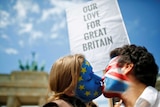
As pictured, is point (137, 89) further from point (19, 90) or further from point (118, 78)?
point (19, 90)

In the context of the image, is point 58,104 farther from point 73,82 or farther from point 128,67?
point 128,67

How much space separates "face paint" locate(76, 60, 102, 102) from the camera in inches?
82.2

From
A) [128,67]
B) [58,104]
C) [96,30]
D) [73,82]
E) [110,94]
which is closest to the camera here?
[58,104]

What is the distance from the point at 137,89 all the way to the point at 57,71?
83 centimetres

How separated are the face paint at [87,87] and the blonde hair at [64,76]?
0.17 feet

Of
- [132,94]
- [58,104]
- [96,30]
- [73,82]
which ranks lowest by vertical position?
[132,94]

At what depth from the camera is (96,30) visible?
12.6 feet

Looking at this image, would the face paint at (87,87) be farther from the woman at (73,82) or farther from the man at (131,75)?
→ the man at (131,75)

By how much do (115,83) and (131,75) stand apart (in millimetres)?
205

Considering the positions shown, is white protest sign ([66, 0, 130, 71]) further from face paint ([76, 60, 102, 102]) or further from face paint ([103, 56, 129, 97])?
face paint ([76, 60, 102, 102])

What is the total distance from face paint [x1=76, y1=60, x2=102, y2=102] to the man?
0.43ft

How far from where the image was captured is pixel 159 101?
2111 mm

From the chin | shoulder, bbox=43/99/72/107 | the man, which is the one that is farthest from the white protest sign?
shoulder, bbox=43/99/72/107

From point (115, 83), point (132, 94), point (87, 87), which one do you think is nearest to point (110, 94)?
point (115, 83)
